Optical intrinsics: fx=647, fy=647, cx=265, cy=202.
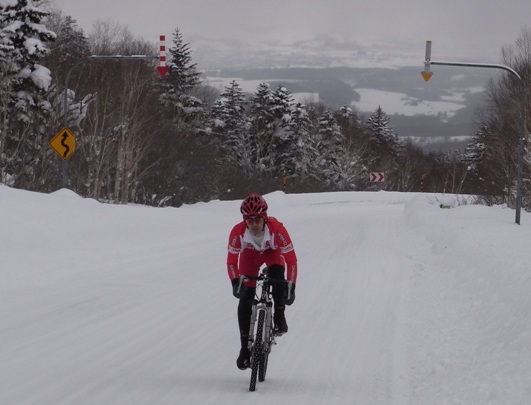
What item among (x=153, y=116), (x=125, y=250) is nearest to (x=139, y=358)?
(x=125, y=250)

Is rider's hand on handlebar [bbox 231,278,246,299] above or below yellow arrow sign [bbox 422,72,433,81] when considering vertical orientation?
below

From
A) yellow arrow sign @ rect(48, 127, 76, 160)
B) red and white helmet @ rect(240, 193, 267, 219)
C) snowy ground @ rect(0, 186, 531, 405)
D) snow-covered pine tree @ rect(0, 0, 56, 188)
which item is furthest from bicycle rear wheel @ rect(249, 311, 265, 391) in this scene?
snow-covered pine tree @ rect(0, 0, 56, 188)

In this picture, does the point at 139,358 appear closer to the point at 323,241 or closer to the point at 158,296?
the point at 158,296

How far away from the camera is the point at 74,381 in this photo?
632cm

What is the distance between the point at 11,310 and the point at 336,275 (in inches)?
266

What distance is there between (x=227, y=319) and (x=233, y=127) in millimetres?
60758

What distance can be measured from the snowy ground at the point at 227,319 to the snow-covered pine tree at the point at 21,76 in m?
13.8

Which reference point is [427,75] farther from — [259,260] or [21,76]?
[21,76]

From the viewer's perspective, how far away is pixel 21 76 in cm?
3119

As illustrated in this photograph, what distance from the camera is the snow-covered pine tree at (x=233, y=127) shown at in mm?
66562

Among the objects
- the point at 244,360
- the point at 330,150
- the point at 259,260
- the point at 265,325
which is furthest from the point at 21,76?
the point at 330,150

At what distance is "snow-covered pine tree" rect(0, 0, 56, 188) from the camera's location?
100 feet

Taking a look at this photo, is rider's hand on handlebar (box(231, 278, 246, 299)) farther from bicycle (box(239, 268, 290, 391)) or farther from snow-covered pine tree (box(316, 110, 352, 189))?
snow-covered pine tree (box(316, 110, 352, 189))

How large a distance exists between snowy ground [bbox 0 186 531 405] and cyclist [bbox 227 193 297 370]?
1.90 ft
